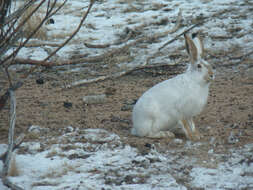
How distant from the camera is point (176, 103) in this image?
14.0 ft

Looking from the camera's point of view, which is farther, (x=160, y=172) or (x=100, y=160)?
(x=100, y=160)

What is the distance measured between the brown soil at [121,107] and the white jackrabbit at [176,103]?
0.15 metres

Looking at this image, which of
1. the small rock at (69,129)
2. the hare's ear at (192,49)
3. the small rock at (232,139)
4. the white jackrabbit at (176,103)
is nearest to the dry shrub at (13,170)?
the small rock at (69,129)

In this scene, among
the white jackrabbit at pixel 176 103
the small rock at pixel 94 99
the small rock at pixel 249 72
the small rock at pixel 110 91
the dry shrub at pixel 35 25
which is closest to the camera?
the white jackrabbit at pixel 176 103

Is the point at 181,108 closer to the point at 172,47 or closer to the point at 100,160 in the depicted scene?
the point at 100,160

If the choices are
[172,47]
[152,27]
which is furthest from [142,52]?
[152,27]

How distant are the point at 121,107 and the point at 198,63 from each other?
1.37m

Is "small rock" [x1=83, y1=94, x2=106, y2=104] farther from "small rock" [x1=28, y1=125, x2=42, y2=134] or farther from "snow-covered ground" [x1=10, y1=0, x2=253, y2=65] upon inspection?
"snow-covered ground" [x1=10, y1=0, x2=253, y2=65]

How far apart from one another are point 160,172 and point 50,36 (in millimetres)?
5964

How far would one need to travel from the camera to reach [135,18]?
9344mm

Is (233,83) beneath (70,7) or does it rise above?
beneath

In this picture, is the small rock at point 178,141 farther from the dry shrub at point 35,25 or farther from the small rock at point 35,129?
the dry shrub at point 35,25

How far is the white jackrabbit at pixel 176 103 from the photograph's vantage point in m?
4.23

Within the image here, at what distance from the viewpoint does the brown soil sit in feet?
14.4
